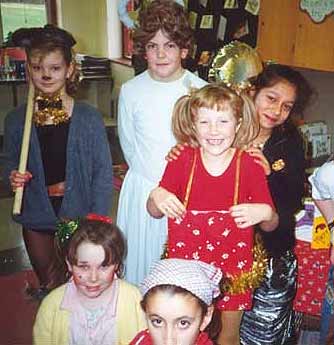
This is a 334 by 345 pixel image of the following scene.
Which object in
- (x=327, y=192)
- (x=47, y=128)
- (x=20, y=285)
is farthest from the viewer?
(x=20, y=285)

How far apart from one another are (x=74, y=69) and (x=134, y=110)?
0.24 metres

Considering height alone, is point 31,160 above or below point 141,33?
below

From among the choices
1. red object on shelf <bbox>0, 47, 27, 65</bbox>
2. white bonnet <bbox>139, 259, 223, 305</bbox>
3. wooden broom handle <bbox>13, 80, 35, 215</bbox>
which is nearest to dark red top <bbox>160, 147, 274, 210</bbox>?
white bonnet <bbox>139, 259, 223, 305</bbox>

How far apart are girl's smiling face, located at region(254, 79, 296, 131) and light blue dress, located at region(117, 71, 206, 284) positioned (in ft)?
0.88

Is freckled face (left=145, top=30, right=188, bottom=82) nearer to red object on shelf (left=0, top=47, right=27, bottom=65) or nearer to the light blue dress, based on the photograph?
the light blue dress

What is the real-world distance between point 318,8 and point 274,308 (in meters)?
1.17

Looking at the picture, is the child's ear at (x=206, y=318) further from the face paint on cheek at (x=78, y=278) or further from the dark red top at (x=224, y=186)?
the face paint on cheek at (x=78, y=278)

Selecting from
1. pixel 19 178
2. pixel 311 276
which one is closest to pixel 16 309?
pixel 19 178

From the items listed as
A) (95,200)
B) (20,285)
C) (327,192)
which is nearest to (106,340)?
(95,200)

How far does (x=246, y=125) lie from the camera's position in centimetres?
112

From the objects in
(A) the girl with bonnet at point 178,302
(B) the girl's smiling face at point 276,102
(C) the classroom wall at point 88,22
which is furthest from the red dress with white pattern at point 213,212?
(C) the classroom wall at point 88,22

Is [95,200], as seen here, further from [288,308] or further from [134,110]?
[288,308]

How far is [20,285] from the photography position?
225cm

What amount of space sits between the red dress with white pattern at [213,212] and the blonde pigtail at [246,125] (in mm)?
38
